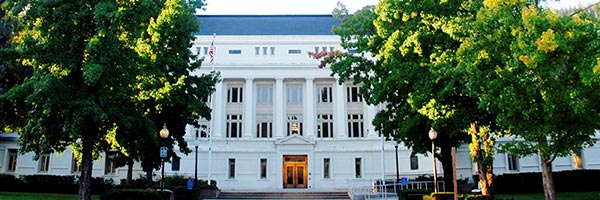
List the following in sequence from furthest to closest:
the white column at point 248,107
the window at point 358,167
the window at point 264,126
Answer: the window at point 264,126 < the white column at point 248,107 < the window at point 358,167

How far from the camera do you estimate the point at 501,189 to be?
1088 inches

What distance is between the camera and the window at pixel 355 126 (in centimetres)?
3888

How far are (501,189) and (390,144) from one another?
424 inches

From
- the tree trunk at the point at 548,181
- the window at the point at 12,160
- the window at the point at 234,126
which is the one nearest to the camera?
the tree trunk at the point at 548,181

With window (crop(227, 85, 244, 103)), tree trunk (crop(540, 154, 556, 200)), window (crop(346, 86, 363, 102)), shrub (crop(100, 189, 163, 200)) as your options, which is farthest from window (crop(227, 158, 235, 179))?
tree trunk (crop(540, 154, 556, 200))

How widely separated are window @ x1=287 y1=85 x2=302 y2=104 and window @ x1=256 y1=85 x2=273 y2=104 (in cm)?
161

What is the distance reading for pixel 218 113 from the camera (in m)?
38.7

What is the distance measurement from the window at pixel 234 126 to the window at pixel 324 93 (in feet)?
24.0

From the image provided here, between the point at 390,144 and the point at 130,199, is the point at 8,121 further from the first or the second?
the point at 390,144

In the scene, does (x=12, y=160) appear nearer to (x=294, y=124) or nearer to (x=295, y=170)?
(x=295, y=170)

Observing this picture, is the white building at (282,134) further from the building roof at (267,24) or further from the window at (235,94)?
the building roof at (267,24)

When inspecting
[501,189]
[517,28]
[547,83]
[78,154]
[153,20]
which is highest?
[153,20]

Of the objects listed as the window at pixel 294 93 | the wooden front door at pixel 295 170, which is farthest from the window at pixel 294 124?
the wooden front door at pixel 295 170

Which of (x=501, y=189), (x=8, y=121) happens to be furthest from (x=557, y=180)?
(x=8, y=121)
